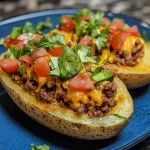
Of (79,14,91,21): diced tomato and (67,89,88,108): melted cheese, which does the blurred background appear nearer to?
(79,14,91,21): diced tomato

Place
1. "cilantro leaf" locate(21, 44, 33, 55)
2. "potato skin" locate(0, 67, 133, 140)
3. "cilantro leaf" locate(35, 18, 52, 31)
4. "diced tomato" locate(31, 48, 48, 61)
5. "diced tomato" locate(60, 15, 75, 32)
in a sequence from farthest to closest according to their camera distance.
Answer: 1. "cilantro leaf" locate(35, 18, 52, 31)
2. "diced tomato" locate(60, 15, 75, 32)
3. "cilantro leaf" locate(21, 44, 33, 55)
4. "diced tomato" locate(31, 48, 48, 61)
5. "potato skin" locate(0, 67, 133, 140)

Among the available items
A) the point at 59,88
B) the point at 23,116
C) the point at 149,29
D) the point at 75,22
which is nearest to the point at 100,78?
the point at 59,88

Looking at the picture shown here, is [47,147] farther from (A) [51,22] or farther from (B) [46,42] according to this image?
(A) [51,22]

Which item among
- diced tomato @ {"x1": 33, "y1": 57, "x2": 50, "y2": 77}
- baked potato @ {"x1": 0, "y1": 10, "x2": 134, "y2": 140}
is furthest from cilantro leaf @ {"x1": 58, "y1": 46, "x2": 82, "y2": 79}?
diced tomato @ {"x1": 33, "y1": 57, "x2": 50, "y2": 77}

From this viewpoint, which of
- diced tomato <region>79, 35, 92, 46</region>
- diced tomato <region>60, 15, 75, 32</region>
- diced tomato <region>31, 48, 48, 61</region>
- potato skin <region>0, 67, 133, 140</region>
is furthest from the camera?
diced tomato <region>60, 15, 75, 32</region>

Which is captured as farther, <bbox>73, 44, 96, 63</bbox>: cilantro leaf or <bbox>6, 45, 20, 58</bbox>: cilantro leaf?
<bbox>6, 45, 20, 58</bbox>: cilantro leaf

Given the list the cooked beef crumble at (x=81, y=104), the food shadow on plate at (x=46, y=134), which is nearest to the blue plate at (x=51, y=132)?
the food shadow on plate at (x=46, y=134)

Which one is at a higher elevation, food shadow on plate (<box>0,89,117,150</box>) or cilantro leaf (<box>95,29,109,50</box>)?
cilantro leaf (<box>95,29,109,50</box>)
